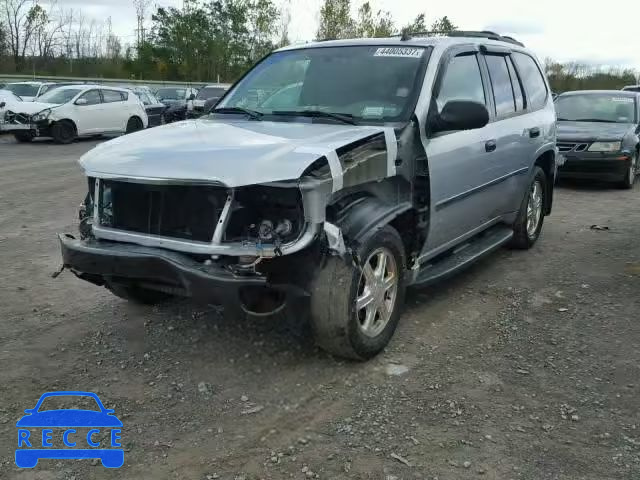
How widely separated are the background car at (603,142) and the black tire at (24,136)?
1367 centimetres

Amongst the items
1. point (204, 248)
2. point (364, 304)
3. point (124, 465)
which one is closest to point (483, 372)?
point (364, 304)

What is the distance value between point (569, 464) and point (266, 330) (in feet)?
6.85

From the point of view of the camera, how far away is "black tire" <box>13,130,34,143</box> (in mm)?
17375

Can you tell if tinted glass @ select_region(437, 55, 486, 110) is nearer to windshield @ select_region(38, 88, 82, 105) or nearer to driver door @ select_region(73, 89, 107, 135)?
driver door @ select_region(73, 89, 107, 135)

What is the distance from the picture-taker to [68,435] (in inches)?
123

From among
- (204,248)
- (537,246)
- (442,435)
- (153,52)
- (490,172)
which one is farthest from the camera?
(153,52)

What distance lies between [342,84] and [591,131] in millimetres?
7215

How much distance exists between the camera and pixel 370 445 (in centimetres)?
304

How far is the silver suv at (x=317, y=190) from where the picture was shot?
3350 mm

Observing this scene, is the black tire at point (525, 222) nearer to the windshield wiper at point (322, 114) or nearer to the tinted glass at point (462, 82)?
the tinted glass at point (462, 82)

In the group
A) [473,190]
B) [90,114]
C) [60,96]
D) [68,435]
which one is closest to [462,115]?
[473,190]

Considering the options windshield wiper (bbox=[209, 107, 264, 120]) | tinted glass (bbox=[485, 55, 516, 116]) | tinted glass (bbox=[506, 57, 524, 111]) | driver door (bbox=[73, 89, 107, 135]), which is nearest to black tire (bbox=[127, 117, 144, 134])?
driver door (bbox=[73, 89, 107, 135])

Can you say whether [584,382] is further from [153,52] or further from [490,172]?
[153,52]

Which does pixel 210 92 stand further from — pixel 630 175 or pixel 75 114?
pixel 630 175
